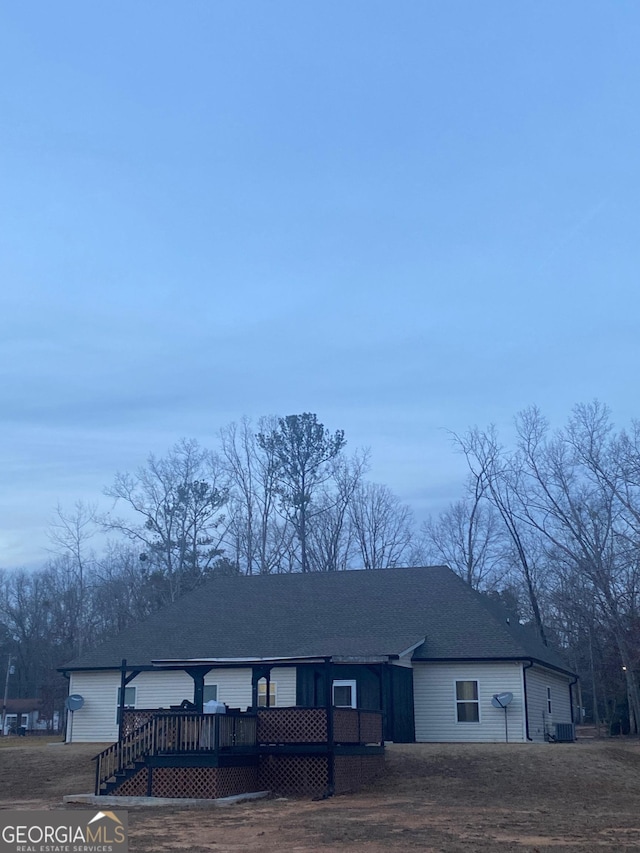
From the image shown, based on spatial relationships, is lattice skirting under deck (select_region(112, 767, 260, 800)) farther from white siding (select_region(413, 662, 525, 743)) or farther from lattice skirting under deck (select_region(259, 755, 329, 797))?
white siding (select_region(413, 662, 525, 743))

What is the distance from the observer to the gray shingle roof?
27.9 meters

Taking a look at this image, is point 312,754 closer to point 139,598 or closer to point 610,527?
point 610,527

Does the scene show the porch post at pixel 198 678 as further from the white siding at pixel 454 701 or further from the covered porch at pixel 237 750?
the white siding at pixel 454 701

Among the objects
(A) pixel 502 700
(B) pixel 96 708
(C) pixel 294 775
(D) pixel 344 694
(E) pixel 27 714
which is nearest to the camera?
(C) pixel 294 775

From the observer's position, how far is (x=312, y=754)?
2002cm

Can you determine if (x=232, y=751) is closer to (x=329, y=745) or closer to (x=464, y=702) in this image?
(x=329, y=745)

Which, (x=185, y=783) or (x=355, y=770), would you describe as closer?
(x=185, y=783)

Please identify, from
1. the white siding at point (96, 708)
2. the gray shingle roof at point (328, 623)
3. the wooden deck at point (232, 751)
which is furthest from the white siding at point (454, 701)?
the white siding at point (96, 708)

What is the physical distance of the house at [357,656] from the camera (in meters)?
26.8

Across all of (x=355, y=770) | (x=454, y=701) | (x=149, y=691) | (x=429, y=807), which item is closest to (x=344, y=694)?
(x=454, y=701)

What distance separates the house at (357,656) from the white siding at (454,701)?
0.03 meters

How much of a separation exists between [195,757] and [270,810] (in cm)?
250

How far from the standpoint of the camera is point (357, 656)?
2398 centimetres

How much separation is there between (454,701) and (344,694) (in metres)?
3.31
